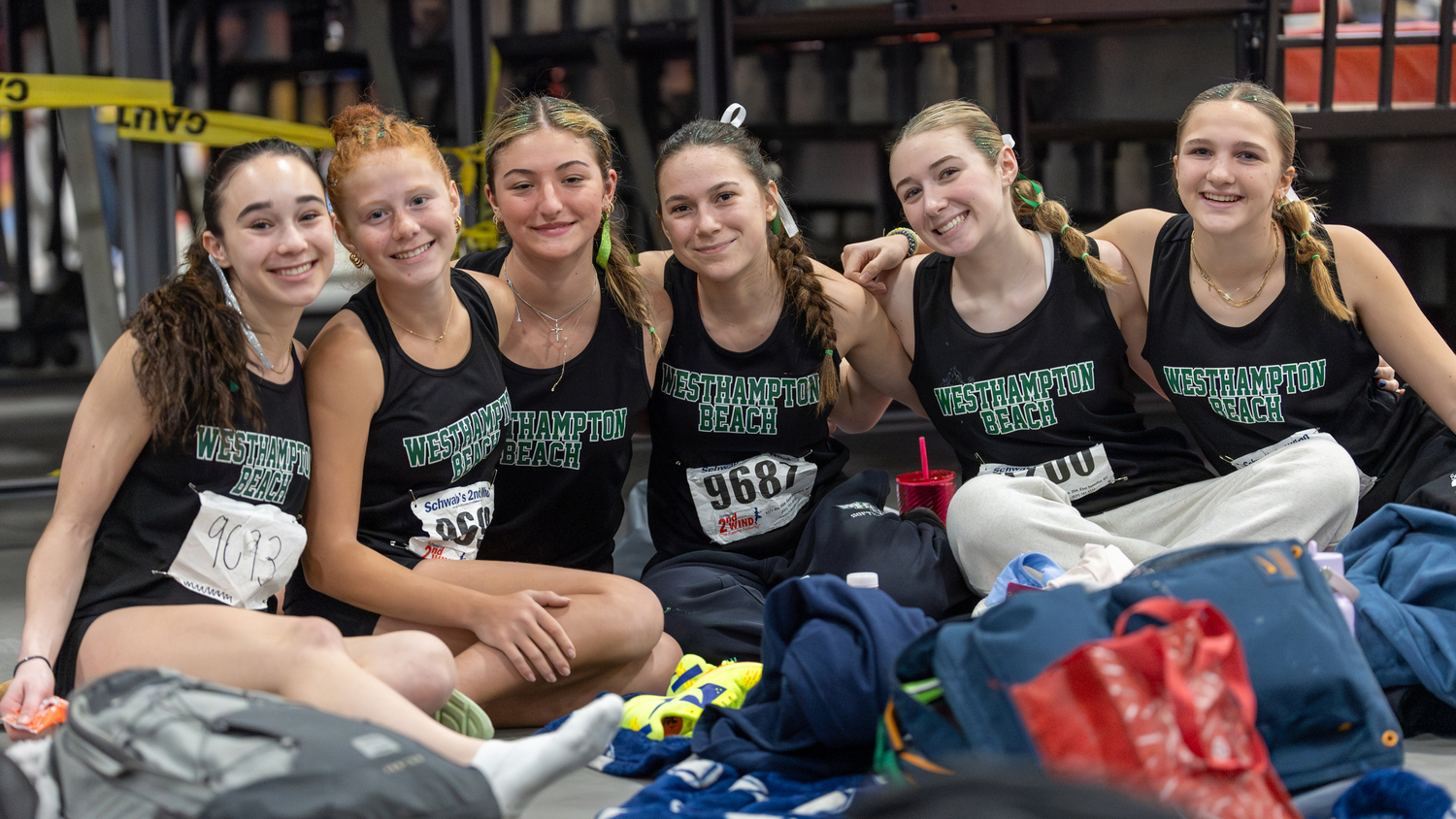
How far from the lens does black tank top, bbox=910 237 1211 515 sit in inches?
95.9

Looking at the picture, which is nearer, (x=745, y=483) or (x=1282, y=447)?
(x=1282, y=447)

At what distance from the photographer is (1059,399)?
2434 mm

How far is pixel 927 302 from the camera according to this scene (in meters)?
2.52

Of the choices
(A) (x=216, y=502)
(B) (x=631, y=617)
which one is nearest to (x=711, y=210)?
(B) (x=631, y=617)

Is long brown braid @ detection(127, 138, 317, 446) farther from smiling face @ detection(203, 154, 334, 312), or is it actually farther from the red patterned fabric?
the red patterned fabric

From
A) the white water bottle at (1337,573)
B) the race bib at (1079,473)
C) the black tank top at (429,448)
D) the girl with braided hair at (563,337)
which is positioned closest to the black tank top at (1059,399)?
the race bib at (1079,473)

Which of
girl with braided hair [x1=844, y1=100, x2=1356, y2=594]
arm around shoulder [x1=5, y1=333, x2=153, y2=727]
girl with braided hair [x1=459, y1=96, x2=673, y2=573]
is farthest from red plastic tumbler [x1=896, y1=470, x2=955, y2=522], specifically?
arm around shoulder [x1=5, y1=333, x2=153, y2=727]

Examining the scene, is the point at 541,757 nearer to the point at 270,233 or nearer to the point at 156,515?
the point at 156,515

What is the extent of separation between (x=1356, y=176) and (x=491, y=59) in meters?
3.07

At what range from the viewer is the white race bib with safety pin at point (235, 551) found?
Result: 73.5 inches

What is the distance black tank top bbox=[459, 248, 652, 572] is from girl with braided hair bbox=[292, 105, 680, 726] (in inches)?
Answer: 5.0

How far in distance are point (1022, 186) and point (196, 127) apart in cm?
296

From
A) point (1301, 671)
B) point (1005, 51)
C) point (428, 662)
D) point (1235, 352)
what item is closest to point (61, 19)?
Result: point (1005, 51)

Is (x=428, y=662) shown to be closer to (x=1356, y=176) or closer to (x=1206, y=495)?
(x=1206, y=495)
